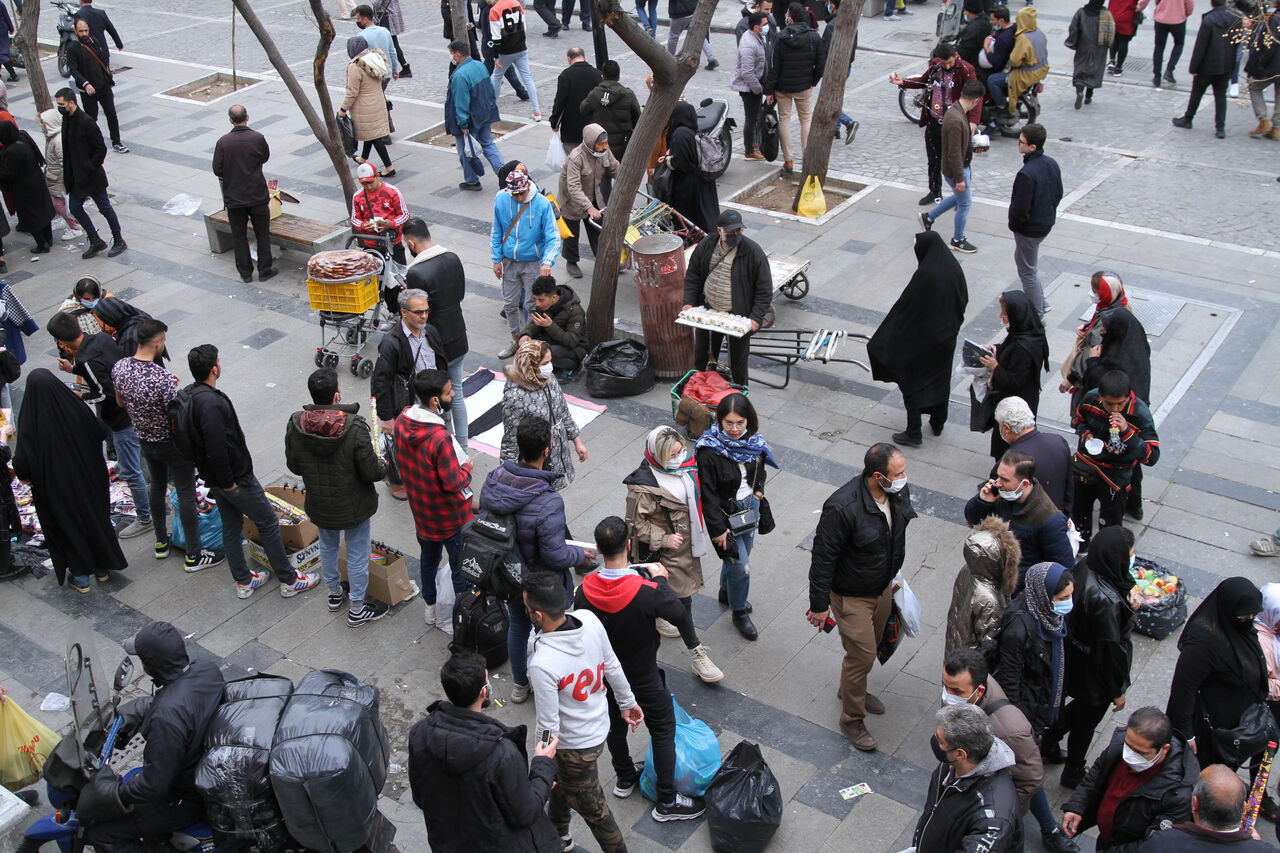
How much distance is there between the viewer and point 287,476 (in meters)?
8.46

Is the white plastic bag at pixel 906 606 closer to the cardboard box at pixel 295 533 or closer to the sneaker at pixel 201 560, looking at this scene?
the cardboard box at pixel 295 533

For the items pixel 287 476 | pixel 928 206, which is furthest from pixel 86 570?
pixel 928 206

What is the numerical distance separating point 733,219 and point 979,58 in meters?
7.79

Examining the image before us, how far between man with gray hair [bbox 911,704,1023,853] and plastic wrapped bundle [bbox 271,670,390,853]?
7.51 feet

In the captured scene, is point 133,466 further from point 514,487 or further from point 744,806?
point 744,806

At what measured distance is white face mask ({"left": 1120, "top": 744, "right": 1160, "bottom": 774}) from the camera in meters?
4.39

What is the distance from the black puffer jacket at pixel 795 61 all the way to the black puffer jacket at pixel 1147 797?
33.1ft

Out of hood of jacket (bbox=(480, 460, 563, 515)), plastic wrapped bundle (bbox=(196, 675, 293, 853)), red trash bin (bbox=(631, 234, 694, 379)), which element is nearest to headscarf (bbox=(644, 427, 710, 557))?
hood of jacket (bbox=(480, 460, 563, 515))

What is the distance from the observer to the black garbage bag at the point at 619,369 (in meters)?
9.27

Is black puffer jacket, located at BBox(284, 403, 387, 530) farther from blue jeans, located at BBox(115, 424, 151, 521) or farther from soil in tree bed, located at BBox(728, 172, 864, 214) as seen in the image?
soil in tree bed, located at BBox(728, 172, 864, 214)

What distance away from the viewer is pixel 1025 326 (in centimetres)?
736

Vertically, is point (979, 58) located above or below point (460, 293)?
above

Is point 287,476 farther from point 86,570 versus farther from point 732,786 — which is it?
point 732,786

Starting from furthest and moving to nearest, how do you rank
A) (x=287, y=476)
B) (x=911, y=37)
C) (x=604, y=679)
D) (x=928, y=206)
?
1. (x=911, y=37)
2. (x=928, y=206)
3. (x=287, y=476)
4. (x=604, y=679)
